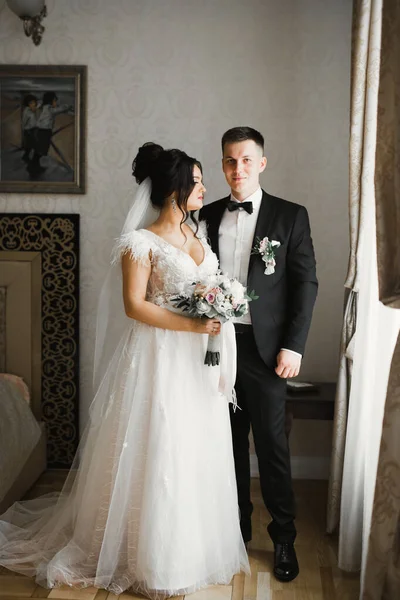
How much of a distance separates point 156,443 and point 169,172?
1110 millimetres

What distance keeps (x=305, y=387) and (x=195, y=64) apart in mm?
1957

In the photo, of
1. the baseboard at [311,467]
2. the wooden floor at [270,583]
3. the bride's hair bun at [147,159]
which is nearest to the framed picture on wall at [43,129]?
the bride's hair bun at [147,159]

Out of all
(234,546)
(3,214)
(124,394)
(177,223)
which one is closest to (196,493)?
(234,546)

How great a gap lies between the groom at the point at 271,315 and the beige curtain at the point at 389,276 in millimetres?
727

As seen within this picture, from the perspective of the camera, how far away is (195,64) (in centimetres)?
381

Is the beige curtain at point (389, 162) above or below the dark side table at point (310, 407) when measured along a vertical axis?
above

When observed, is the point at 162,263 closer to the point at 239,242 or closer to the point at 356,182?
the point at 239,242

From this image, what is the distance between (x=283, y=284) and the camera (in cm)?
284

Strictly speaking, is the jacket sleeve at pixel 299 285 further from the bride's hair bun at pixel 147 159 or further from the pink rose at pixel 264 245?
the bride's hair bun at pixel 147 159

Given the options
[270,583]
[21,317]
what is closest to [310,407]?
[270,583]

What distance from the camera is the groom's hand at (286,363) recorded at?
2740 millimetres

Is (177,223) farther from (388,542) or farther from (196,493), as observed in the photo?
(388,542)

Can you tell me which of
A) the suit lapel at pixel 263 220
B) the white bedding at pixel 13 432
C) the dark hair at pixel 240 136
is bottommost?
the white bedding at pixel 13 432

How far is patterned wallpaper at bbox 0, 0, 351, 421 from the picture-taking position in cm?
376
